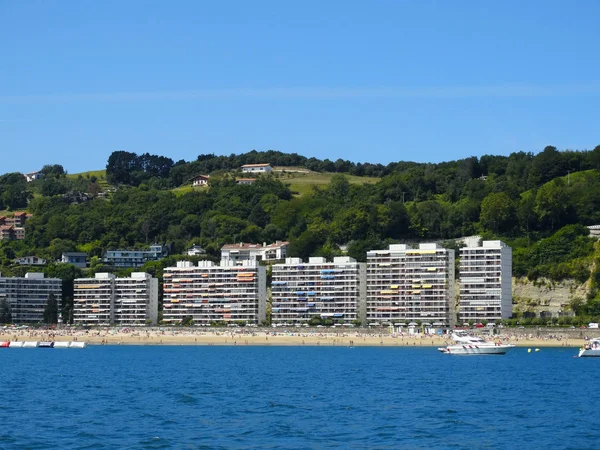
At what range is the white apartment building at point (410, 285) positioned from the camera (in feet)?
444

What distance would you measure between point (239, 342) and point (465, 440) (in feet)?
284

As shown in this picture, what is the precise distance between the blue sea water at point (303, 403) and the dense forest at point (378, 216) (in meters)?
47.3

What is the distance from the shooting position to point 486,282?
13000cm

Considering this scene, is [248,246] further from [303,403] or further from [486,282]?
[303,403]

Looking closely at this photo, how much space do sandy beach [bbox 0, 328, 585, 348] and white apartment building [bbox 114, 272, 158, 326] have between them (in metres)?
10.4

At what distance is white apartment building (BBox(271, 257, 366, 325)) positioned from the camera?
142625 millimetres

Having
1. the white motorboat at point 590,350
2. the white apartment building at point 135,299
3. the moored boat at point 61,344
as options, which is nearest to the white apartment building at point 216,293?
the white apartment building at point 135,299

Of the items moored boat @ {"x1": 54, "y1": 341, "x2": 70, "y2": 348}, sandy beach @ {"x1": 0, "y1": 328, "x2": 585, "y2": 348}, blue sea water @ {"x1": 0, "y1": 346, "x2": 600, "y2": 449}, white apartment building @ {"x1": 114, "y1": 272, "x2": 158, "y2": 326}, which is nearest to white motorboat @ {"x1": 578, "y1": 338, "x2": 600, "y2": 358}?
blue sea water @ {"x1": 0, "y1": 346, "x2": 600, "y2": 449}

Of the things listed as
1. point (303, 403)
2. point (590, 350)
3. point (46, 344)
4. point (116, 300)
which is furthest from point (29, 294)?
point (303, 403)

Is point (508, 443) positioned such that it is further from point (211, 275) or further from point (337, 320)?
point (211, 275)

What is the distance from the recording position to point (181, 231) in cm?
17862

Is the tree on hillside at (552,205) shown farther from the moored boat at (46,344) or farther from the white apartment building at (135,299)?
the moored boat at (46,344)

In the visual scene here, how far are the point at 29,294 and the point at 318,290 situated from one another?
4438 cm

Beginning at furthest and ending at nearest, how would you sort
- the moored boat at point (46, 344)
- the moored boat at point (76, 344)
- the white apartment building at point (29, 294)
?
the white apartment building at point (29, 294)
the moored boat at point (46, 344)
the moored boat at point (76, 344)
